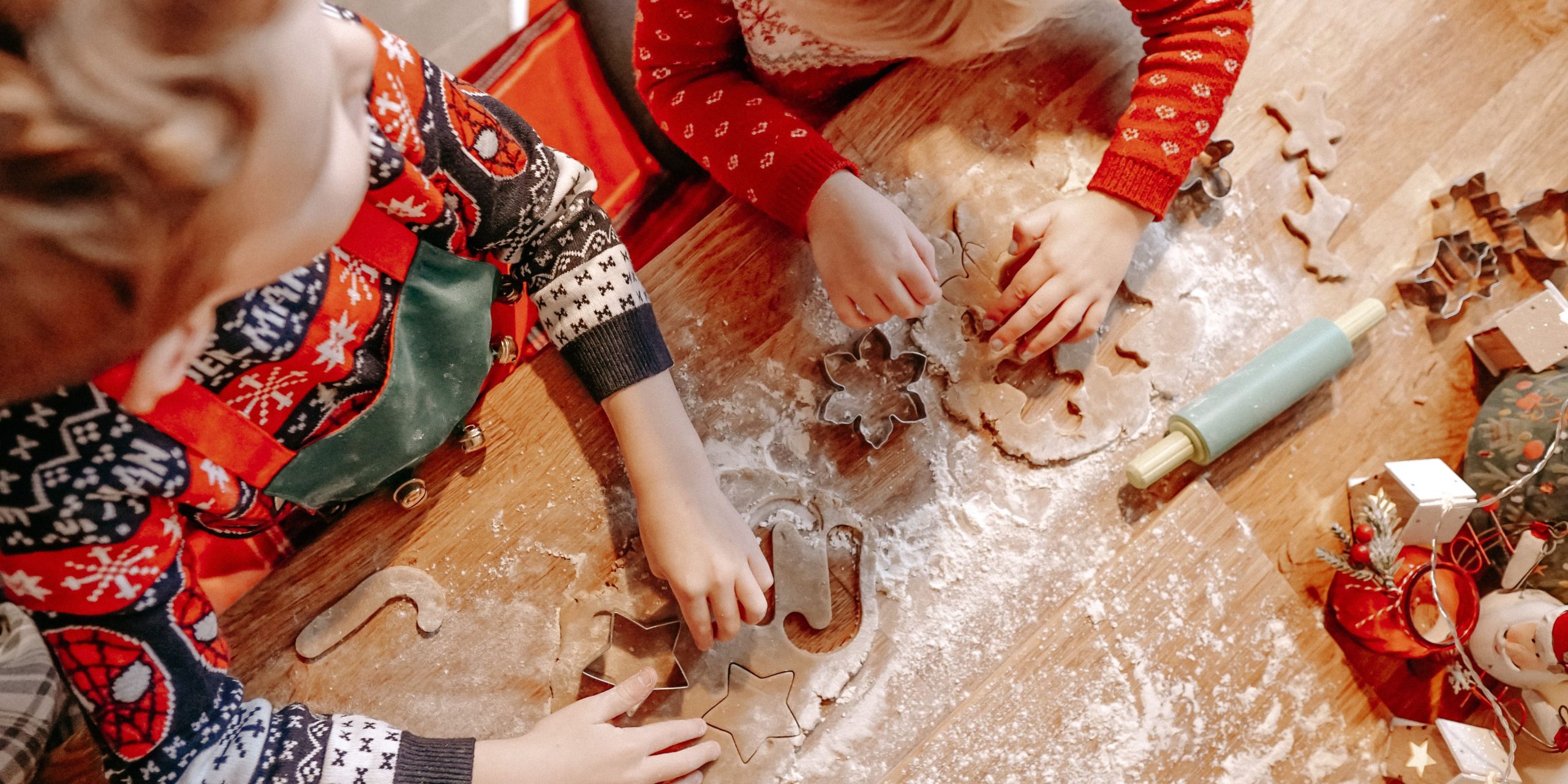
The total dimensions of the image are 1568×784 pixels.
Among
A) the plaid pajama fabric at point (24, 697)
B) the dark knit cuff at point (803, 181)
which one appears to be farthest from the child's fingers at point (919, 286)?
the plaid pajama fabric at point (24, 697)

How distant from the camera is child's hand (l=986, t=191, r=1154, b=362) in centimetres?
69

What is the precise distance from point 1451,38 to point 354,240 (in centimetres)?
98

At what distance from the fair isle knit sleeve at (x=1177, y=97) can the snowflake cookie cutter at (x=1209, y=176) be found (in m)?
0.04

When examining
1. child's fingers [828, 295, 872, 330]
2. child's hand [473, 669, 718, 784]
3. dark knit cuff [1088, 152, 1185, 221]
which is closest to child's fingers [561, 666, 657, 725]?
child's hand [473, 669, 718, 784]

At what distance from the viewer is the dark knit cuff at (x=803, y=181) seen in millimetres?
693

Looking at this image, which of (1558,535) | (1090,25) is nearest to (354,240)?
(1090,25)

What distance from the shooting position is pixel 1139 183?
70cm

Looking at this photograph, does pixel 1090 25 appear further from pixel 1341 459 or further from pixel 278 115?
pixel 278 115

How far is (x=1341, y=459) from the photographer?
0.72m

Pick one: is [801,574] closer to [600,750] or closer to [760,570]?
[760,570]

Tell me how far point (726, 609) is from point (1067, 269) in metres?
0.39

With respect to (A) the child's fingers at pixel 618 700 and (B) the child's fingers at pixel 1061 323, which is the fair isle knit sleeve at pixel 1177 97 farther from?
(A) the child's fingers at pixel 618 700

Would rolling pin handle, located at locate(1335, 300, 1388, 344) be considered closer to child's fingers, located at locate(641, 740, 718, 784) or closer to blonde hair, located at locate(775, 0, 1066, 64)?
blonde hair, located at locate(775, 0, 1066, 64)

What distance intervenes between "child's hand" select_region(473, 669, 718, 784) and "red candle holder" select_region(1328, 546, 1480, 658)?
533mm
